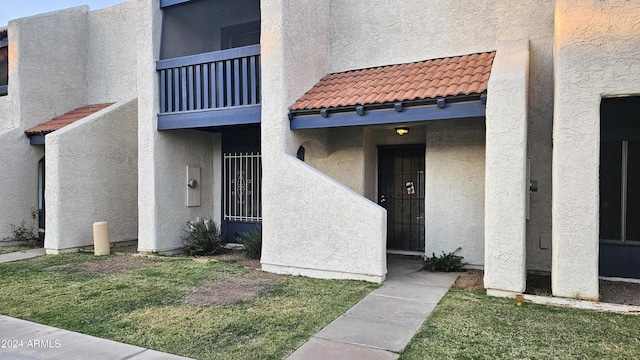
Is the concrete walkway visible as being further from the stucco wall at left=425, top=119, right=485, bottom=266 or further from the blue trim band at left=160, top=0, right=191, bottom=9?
the blue trim band at left=160, top=0, right=191, bottom=9

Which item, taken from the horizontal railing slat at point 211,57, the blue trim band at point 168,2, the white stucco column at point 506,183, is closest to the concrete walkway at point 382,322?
the white stucco column at point 506,183

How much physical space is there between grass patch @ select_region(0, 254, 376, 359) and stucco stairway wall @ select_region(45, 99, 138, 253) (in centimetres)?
170

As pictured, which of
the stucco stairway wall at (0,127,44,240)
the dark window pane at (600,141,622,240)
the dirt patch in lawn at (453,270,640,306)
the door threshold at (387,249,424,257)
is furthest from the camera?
the stucco stairway wall at (0,127,44,240)

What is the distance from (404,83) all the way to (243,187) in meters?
4.94

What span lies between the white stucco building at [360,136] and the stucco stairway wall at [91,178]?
0.04 meters

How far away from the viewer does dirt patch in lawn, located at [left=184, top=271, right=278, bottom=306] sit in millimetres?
6023

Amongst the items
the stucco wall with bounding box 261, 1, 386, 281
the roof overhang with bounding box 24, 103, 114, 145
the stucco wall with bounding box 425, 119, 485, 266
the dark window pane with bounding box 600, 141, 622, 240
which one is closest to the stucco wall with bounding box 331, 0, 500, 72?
the stucco wall with bounding box 261, 1, 386, 281

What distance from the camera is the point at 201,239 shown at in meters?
9.71

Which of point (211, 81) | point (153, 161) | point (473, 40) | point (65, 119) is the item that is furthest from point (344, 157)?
point (65, 119)

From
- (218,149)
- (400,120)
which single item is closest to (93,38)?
(218,149)

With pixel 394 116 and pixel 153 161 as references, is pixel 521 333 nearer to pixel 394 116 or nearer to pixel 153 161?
pixel 394 116

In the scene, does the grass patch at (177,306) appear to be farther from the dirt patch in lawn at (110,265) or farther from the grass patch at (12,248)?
the grass patch at (12,248)

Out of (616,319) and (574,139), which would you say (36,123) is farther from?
(616,319)

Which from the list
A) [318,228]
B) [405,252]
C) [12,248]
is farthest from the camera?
[12,248]
